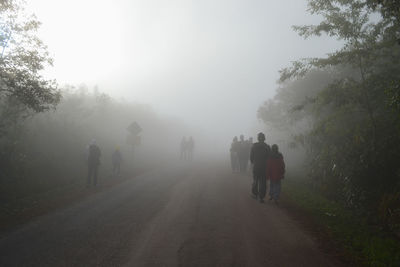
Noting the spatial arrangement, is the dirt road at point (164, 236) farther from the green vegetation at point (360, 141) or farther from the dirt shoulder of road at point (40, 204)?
the green vegetation at point (360, 141)

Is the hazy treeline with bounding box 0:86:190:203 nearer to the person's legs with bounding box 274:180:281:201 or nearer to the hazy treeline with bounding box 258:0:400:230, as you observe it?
the person's legs with bounding box 274:180:281:201

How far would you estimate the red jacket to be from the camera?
9250 millimetres

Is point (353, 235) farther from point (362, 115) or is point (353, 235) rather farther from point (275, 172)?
point (362, 115)

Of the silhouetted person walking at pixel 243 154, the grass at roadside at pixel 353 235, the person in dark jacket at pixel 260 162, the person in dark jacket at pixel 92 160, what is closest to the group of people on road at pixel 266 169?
the person in dark jacket at pixel 260 162

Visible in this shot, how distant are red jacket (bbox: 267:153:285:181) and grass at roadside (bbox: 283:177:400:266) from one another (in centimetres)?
115

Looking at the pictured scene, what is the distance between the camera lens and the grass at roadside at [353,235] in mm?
4785

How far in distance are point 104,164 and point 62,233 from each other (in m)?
14.2

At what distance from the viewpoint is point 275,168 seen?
30.6 ft

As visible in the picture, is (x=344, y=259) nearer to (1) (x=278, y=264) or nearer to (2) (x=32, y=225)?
(1) (x=278, y=264)

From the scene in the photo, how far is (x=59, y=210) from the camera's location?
8289 mm


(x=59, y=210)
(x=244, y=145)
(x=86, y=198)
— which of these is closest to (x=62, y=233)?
(x=59, y=210)

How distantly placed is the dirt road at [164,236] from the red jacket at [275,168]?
3.75 feet

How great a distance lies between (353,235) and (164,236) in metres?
4.62

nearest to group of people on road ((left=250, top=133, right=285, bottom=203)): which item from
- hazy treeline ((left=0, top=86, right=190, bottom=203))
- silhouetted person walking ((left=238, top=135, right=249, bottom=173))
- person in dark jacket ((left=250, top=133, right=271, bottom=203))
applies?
person in dark jacket ((left=250, top=133, right=271, bottom=203))
